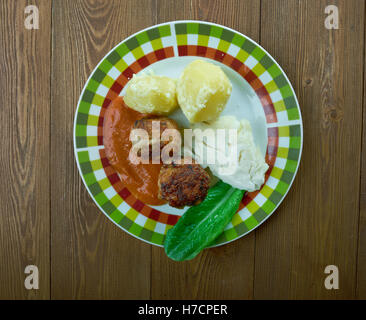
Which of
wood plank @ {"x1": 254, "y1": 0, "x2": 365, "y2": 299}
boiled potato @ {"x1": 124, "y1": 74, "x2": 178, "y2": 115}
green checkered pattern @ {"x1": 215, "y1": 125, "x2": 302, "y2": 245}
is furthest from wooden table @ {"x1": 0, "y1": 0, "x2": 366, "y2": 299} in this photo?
boiled potato @ {"x1": 124, "y1": 74, "x2": 178, "y2": 115}

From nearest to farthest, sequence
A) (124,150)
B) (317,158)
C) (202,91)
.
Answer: (202,91), (124,150), (317,158)

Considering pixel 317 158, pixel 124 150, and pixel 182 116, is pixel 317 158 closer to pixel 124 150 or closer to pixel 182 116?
pixel 182 116

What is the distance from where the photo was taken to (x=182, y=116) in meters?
0.87

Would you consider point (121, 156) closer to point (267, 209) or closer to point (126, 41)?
point (126, 41)

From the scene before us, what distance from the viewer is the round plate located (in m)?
0.86

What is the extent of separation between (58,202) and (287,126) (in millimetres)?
810

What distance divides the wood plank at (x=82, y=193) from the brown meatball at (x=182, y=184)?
282mm

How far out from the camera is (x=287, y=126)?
2.87 feet

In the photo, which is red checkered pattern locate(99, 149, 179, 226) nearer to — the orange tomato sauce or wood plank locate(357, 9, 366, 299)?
the orange tomato sauce

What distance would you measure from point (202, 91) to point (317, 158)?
19.7 inches

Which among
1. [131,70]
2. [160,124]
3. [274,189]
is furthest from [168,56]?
[274,189]
